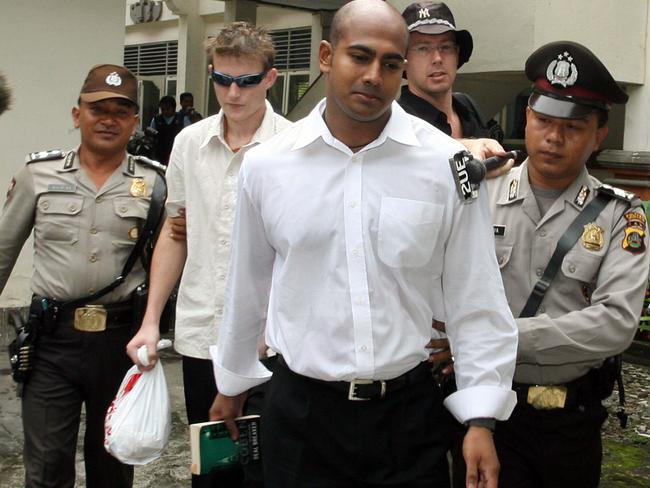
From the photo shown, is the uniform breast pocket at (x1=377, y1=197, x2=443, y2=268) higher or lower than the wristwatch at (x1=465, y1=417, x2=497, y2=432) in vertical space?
higher

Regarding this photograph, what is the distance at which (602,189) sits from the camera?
3125mm

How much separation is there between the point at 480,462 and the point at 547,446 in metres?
0.60

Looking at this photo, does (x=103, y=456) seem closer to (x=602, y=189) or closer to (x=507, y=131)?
(x=602, y=189)

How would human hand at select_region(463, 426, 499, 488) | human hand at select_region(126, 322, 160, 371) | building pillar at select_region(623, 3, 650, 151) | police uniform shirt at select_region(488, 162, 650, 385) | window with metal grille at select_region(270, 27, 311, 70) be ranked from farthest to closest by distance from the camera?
1. window with metal grille at select_region(270, 27, 311, 70)
2. building pillar at select_region(623, 3, 650, 151)
3. human hand at select_region(126, 322, 160, 371)
4. police uniform shirt at select_region(488, 162, 650, 385)
5. human hand at select_region(463, 426, 499, 488)

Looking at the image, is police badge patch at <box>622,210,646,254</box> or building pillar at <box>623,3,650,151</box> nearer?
police badge patch at <box>622,210,646,254</box>

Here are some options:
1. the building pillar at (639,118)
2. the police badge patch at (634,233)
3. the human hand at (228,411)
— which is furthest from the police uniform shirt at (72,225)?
the building pillar at (639,118)

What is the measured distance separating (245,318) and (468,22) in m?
7.09

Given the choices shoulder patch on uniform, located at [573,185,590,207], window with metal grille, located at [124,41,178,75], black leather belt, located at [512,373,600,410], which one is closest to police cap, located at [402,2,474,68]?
shoulder patch on uniform, located at [573,185,590,207]

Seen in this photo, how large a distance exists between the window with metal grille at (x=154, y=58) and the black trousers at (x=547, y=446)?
62.9 ft

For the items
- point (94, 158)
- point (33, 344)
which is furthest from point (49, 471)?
point (94, 158)

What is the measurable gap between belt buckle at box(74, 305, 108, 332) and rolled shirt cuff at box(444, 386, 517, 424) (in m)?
1.82

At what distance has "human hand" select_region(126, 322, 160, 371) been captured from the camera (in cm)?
353

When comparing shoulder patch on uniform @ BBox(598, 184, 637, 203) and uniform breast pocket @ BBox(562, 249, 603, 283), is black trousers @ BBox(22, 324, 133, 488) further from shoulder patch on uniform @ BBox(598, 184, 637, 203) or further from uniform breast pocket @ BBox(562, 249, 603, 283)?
shoulder patch on uniform @ BBox(598, 184, 637, 203)

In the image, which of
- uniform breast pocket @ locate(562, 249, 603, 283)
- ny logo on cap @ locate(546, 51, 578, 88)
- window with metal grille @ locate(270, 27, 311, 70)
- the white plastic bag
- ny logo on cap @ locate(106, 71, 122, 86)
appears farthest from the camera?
window with metal grille @ locate(270, 27, 311, 70)
